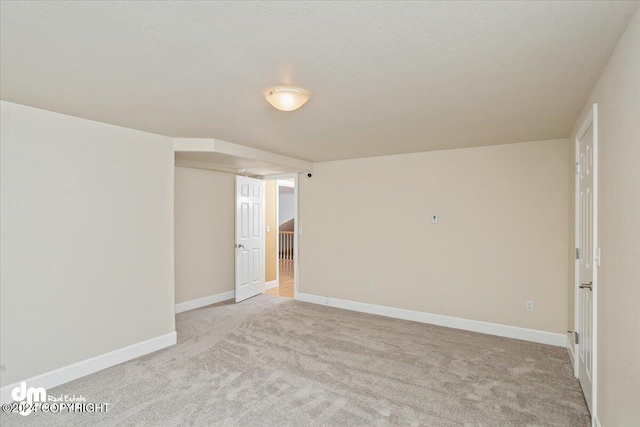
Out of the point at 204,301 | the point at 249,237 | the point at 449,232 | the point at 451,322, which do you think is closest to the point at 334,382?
the point at 451,322

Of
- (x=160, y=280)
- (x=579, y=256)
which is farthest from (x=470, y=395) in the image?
(x=160, y=280)

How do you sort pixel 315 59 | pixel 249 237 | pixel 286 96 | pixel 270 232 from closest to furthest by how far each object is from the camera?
pixel 315 59 < pixel 286 96 < pixel 249 237 < pixel 270 232

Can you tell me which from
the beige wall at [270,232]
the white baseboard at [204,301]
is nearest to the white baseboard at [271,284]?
the beige wall at [270,232]

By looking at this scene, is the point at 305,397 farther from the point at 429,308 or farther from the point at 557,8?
the point at 557,8

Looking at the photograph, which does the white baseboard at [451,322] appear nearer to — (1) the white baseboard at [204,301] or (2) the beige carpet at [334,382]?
(2) the beige carpet at [334,382]

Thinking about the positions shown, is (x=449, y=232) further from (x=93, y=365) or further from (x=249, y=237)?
(x=93, y=365)

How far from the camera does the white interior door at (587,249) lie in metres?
2.19

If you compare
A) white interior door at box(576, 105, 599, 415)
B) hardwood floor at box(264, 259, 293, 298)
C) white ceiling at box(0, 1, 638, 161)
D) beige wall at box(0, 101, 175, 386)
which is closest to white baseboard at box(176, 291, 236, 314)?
hardwood floor at box(264, 259, 293, 298)

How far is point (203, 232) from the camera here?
514 cm

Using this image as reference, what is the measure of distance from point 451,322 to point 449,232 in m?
1.14

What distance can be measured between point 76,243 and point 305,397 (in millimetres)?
2330

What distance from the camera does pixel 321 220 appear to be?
5383 millimetres

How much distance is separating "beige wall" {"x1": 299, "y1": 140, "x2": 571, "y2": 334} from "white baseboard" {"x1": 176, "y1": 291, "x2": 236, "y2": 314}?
1.29 m

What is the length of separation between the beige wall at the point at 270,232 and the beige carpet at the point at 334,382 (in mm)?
2295
